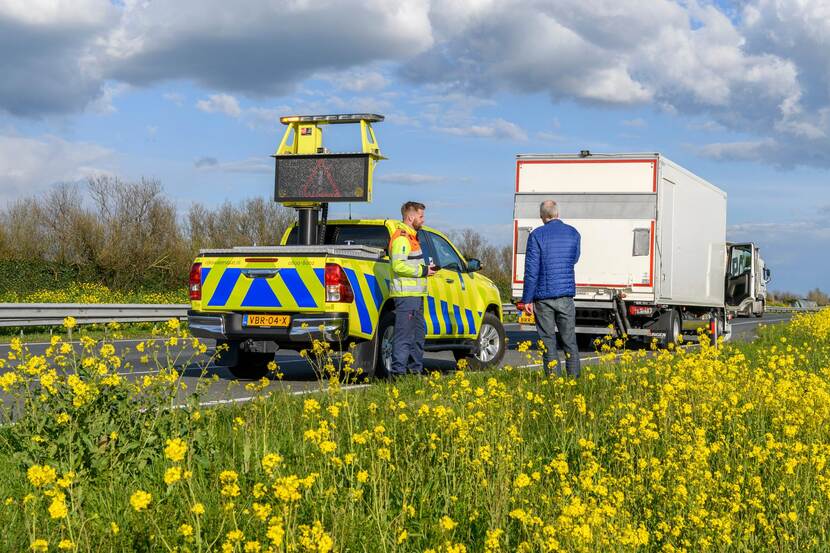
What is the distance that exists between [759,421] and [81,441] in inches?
194

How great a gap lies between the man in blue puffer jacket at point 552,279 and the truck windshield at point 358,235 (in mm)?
1933

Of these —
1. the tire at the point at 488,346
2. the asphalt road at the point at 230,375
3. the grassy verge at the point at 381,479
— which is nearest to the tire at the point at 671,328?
the asphalt road at the point at 230,375

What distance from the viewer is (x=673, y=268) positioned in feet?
58.6

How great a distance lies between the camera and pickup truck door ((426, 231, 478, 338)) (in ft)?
38.1

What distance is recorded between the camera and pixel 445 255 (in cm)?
1226

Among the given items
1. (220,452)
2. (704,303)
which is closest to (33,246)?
(704,303)

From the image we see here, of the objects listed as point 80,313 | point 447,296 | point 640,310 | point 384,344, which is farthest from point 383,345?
point 80,313

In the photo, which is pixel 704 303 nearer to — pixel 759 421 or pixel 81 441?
pixel 759 421

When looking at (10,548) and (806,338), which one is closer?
(10,548)

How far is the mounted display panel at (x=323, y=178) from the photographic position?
13.6 m

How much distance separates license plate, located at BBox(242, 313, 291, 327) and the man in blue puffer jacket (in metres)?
2.48

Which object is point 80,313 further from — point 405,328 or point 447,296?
point 405,328

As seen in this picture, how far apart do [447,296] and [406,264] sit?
6.82 feet

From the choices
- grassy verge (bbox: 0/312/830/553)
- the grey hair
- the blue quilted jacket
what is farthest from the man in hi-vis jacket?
grassy verge (bbox: 0/312/830/553)
